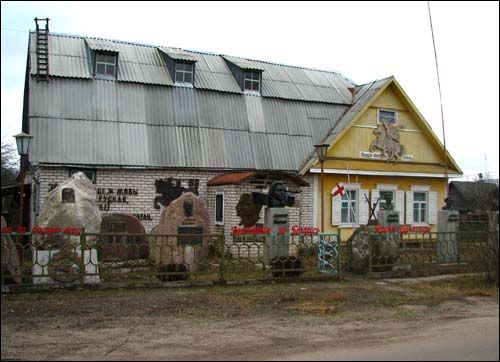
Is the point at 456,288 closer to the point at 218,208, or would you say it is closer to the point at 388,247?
the point at 388,247

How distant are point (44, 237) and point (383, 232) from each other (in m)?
7.71

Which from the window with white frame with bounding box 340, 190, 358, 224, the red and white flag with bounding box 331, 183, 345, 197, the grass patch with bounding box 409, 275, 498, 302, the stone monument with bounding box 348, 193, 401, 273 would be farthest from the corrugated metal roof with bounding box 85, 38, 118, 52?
the grass patch with bounding box 409, 275, 498, 302

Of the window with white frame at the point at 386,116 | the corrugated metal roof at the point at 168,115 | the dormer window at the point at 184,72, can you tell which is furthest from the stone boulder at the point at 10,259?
the window with white frame at the point at 386,116

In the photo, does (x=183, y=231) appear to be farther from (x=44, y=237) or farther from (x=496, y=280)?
(x=496, y=280)

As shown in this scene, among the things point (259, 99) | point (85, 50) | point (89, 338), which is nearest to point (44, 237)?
point (89, 338)

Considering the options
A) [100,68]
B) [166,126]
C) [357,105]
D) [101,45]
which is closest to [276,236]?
[166,126]

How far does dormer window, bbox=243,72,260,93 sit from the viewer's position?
23.0 m

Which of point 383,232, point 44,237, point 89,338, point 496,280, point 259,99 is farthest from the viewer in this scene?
point 259,99

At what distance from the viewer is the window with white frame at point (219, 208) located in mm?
19859

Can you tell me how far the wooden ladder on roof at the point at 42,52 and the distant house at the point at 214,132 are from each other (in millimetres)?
52

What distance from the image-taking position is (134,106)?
2044 cm

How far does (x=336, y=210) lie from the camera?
22.1 m

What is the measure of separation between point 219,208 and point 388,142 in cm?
796

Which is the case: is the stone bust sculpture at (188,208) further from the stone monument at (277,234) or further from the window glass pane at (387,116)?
the window glass pane at (387,116)
